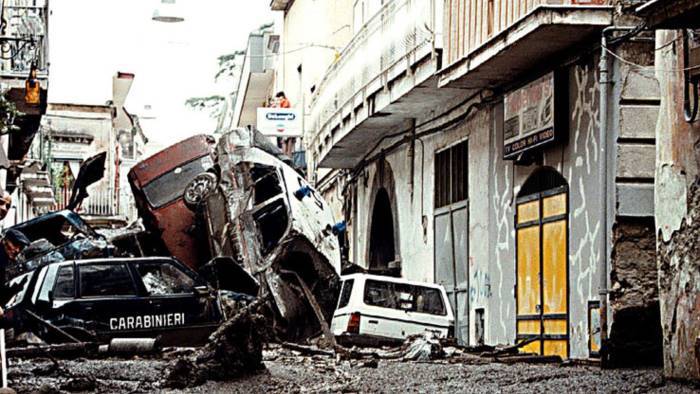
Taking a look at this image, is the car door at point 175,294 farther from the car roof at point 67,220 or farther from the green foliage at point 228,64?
the green foliage at point 228,64

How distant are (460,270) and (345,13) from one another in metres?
17.3

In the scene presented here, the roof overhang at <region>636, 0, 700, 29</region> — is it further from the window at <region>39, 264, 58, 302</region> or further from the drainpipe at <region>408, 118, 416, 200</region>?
the drainpipe at <region>408, 118, 416, 200</region>

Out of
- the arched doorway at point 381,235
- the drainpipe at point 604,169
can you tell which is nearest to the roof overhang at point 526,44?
the drainpipe at point 604,169

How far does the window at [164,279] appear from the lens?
19156mm

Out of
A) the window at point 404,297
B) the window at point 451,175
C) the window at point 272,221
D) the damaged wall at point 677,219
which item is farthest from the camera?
the window at point 451,175

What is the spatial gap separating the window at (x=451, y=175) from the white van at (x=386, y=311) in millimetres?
3254

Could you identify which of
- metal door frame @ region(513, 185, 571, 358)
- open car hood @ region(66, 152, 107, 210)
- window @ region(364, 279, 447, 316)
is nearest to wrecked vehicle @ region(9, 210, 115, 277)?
open car hood @ region(66, 152, 107, 210)

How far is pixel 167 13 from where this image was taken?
141 feet

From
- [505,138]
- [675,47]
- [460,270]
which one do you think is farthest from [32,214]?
[675,47]

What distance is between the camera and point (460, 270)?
2434 centimetres

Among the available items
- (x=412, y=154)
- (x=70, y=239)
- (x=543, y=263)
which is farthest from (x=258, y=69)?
(x=543, y=263)

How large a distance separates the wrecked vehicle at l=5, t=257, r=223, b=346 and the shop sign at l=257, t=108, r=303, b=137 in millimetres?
21056

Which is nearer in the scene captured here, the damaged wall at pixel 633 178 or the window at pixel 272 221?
the damaged wall at pixel 633 178

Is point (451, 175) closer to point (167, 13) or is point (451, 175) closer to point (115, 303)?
point (115, 303)
